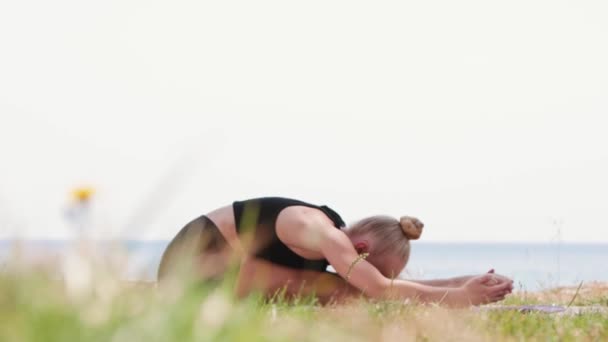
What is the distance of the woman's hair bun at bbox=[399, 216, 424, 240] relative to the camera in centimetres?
465

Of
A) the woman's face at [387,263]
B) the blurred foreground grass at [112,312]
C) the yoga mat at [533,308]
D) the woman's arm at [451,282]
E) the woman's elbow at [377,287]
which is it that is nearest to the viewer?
the blurred foreground grass at [112,312]

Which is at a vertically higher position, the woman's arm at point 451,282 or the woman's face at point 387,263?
the woman's face at point 387,263

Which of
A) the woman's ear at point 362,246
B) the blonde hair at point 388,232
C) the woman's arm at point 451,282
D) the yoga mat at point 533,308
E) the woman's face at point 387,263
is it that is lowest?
the woman's arm at point 451,282

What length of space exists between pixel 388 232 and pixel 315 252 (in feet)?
1.29

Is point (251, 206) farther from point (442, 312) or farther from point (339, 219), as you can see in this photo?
point (442, 312)

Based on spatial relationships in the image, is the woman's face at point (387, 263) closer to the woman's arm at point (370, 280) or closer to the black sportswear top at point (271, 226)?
the woman's arm at point (370, 280)

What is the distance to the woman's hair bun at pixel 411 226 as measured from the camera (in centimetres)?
465

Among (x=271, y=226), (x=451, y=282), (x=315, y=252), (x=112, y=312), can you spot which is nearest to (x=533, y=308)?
(x=451, y=282)

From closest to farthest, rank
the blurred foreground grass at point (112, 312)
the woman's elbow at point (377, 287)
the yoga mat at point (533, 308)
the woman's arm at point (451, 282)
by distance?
the blurred foreground grass at point (112, 312) < the yoga mat at point (533, 308) < the woman's elbow at point (377, 287) < the woman's arm at point (451, 282)

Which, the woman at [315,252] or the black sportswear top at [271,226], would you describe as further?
the black sportswear top at [271,226]

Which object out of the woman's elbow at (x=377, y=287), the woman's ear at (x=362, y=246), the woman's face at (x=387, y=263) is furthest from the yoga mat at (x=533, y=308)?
the woman's ear at (x=362, y=246)

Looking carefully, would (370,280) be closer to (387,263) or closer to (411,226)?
(387,263)

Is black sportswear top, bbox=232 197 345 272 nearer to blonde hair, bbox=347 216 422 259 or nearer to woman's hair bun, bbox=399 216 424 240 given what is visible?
blonde hair, bbox=347 216 422 259

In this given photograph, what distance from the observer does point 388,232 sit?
465 centimetres
